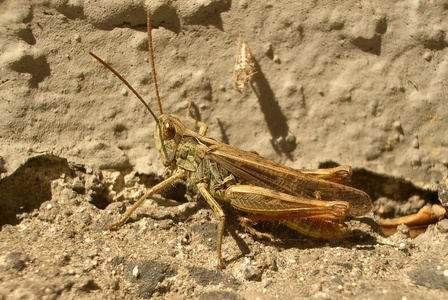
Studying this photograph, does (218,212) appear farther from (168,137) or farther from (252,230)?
(168,137)

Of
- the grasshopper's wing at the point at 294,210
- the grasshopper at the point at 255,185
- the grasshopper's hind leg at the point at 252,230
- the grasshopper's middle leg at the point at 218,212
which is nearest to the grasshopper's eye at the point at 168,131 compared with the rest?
the grasshopper at the point at 255,185

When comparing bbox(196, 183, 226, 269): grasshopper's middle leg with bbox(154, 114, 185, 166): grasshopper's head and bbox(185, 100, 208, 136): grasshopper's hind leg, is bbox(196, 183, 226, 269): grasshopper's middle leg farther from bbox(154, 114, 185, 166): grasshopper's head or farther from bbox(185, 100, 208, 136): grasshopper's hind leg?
bbox(185, 100, 208, 136): grasshopper's hind leg

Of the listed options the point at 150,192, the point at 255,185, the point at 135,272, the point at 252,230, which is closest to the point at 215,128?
the point at 255,185

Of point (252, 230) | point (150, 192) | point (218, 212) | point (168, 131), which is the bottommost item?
point (252, 230)

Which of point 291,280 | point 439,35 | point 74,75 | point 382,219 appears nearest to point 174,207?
point 291,280

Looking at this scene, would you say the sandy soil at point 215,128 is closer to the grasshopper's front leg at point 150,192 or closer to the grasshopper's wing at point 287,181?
the grasshopper's front leg at point 150,192

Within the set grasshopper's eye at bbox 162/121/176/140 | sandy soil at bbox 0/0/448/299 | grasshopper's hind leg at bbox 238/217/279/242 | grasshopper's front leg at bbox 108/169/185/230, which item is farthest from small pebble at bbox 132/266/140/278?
grasshopper's eye at bbox 162/121/176/140

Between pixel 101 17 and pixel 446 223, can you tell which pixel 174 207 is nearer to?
pixel 101 17
